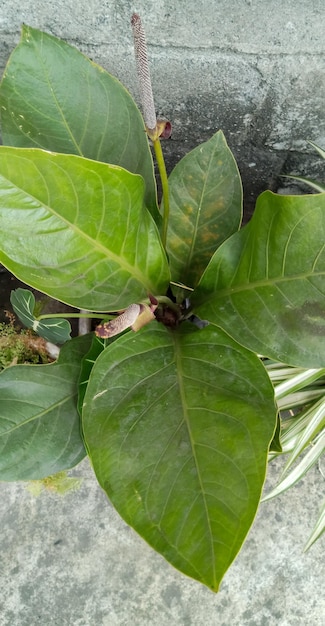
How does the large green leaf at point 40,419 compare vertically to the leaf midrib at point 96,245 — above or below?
below

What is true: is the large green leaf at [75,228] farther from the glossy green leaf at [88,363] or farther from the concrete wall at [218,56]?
the concrete wall at [218,56]

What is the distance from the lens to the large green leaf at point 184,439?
646mm

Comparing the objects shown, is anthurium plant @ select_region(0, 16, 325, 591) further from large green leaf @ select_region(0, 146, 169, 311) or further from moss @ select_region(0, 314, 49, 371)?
moss @ select_region(0, 314, 49, 371)

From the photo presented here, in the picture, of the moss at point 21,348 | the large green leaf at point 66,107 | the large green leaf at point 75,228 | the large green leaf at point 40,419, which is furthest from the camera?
the moss at point 21,348

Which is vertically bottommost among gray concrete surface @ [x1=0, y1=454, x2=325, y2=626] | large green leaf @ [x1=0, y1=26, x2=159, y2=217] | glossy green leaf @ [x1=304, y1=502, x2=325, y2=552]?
gray concrete surface @ [x1=0, y1=454, x2=325, y2=626]

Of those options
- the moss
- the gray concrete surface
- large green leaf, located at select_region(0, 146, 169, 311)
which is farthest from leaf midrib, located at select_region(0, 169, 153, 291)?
the gray concrete surface

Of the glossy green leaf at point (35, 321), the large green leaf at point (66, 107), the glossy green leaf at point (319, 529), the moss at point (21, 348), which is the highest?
the large green leaf at point (66, 107)

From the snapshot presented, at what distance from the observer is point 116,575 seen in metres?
1.18

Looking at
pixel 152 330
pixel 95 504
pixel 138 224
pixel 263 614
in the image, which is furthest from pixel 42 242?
pixel 263 614

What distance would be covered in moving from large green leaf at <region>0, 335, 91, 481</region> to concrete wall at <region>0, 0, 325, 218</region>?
1.71ft

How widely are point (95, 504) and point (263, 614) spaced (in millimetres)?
456

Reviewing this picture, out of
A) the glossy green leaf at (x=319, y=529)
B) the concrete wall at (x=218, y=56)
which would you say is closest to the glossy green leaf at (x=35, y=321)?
the concrete wall at (x=218, y=56)

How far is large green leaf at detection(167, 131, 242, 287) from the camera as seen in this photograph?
2.89 ft

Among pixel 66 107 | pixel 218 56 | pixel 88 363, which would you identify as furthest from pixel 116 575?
pixel 218 56
